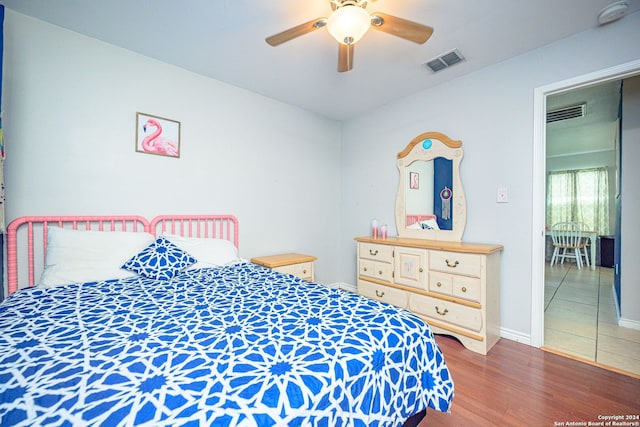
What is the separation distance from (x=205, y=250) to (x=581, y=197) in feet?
26.8

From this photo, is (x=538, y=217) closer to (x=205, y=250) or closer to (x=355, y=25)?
(x=355, y=25)

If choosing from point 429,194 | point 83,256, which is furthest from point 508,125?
point 83,256

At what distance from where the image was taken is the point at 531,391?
1.71 metres

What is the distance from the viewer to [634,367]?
1934 millimetres

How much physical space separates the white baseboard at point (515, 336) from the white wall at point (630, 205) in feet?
3.86

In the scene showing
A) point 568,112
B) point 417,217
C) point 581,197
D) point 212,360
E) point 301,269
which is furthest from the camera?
point 581,197

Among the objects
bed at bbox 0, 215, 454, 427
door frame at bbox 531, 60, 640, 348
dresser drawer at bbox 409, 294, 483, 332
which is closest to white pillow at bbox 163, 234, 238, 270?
bed at bbox 0, 215, 454, 427

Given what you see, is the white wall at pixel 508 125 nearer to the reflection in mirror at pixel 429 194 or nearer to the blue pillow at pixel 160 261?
the reflection in mirror at pixel 429 194

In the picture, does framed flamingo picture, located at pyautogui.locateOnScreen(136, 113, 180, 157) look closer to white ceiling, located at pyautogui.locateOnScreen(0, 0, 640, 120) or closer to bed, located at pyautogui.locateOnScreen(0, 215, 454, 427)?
white ceiling, located at pyautogui.locateOnScreen(0, 0, 640, 120)

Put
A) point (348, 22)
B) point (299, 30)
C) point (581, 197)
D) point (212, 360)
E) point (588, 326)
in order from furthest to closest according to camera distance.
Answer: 1. point (581, 197)
2. point (588, 326)
3. point (299, 30)
4. point (348, 22)
5. point (212, 360)

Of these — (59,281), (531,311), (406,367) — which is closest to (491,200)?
(531,311)

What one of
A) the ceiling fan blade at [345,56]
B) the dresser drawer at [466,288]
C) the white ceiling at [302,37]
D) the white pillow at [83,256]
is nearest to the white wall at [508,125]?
the white ceiling at [302,37]

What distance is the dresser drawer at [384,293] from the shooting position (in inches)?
106

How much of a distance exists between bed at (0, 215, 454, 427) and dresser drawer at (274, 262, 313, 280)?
857mm
